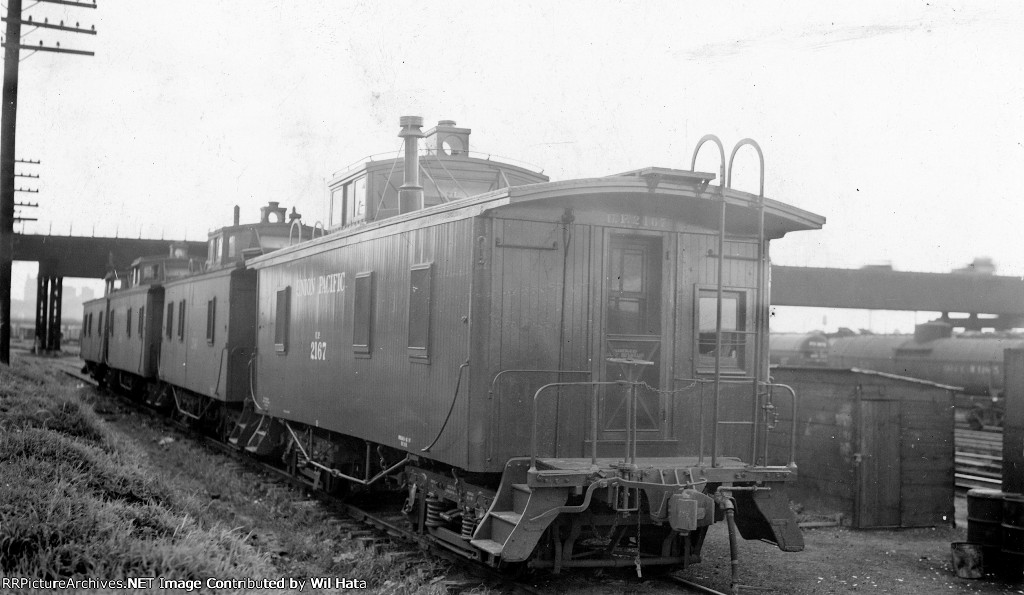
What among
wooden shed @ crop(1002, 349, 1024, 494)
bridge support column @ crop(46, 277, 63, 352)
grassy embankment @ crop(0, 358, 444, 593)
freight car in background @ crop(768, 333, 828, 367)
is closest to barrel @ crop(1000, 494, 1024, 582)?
wooden shed @ crop(1002, 349, 1024, 494)

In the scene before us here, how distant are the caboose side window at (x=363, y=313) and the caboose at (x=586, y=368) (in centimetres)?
44

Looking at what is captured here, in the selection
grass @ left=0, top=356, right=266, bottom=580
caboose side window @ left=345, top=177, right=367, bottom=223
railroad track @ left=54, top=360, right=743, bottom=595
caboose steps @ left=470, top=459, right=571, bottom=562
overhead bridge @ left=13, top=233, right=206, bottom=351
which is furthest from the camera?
overhead bridge @ left=13, top=233, right=206, bottom=351

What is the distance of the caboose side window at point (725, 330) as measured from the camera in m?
8.16

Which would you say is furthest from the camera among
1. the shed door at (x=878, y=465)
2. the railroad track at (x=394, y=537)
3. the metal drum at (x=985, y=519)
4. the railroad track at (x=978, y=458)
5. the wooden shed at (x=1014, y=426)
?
the railroad track at (x=978, y=458)

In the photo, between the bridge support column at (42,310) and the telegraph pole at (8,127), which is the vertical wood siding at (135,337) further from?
the bridge support column at (42,310)

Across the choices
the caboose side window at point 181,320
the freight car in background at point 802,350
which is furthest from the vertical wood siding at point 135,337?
the freight car in background at point 802,350

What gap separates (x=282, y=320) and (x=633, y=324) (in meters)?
6.91

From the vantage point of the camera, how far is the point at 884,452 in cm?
1062

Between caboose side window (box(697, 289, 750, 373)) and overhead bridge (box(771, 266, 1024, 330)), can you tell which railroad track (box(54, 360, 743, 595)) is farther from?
overhead bridge (box(771, 266, 1024, 330))

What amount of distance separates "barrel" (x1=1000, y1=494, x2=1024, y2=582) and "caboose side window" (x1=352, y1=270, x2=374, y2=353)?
653 cm

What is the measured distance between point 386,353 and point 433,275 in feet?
4.75

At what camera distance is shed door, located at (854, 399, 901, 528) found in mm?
10547

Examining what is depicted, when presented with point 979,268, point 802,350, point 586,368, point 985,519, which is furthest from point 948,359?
point 586,368

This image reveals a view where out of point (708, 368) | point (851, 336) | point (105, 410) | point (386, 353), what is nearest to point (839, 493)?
point (708, 368)
